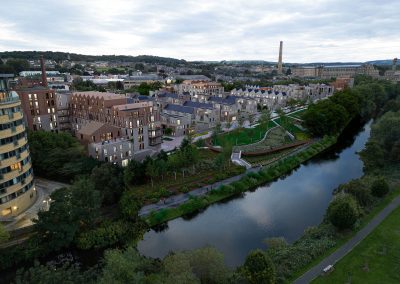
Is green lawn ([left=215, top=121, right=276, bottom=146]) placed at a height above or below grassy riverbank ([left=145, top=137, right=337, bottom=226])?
above

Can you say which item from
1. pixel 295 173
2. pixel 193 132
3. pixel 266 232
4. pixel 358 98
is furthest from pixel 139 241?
pixel 358 98

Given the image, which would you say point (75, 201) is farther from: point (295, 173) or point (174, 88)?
point (174, 88)

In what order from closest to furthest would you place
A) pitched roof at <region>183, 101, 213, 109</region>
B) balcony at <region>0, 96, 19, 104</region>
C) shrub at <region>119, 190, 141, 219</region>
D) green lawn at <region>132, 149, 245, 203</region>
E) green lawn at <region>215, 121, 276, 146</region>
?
balcony at <region>0, 96, 19, 104</region> → shrub at <region>119, 190, 141, 219</region> → green lawn at <region>132, 149, 245, 203</region> → green lawn at <region>215, 121, 276, 146</region> → pitched roof at <region>183, 101, 213, 109</region>

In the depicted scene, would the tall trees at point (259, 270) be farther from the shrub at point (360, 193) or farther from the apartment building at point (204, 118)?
the apartment building at point (204, 118)

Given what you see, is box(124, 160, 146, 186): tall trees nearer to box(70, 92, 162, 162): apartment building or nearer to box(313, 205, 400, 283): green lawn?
box(70, 92, 162, 162): apartment building

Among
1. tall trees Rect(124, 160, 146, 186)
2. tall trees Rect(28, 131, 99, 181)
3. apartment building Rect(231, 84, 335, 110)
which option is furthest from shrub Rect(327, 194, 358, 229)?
apartment building Rect(231, 84, 335, 110)

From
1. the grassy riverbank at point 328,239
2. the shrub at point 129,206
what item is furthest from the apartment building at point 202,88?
the grassy riverbank at point 328,239
